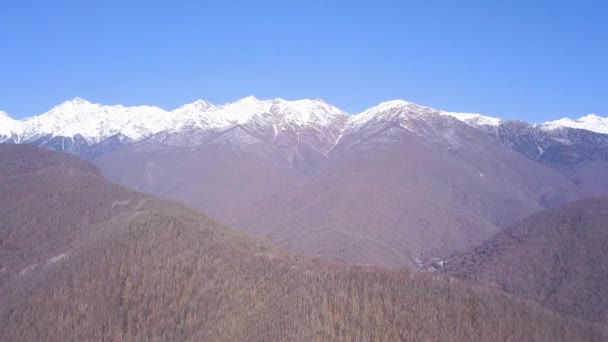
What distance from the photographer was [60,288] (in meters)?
172

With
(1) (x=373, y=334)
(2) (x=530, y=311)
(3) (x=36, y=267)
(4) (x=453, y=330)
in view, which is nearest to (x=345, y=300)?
(1) (x=373, y=334)

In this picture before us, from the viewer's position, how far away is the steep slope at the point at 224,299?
141 meters

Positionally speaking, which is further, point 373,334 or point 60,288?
point 60,288

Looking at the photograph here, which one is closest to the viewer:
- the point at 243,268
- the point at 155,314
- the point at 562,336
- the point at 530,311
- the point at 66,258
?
the point at 562,336

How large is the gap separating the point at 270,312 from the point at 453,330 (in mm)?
41622

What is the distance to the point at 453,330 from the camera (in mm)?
137750

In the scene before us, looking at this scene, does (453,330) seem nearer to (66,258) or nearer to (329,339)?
(329,339)

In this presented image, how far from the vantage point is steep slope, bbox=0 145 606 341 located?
14112 cm

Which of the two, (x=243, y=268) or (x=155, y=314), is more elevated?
(x=243, y=268)

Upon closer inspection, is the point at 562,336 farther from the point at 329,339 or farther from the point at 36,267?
the point at 36,267

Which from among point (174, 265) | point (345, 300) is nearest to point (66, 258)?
point (174, 265)

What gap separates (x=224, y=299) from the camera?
160m

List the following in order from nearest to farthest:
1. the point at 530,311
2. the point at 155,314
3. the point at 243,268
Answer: the point at 530,311, the point at 155,314, the point at 243,268

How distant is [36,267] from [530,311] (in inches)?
5517
